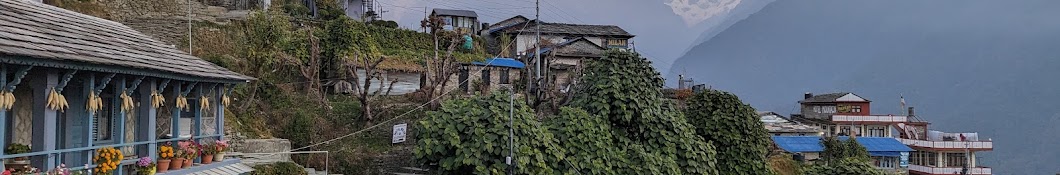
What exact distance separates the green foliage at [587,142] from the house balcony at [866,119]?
32.9 m

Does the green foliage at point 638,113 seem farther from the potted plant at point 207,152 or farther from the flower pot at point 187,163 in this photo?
the flower pot at point 187,163

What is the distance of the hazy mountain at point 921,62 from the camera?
104 metres

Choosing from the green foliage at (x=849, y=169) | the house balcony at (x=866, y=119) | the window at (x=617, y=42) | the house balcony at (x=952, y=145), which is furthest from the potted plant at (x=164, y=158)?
the house balcony at (x=952, y=145)

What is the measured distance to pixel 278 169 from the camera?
13.2 meters

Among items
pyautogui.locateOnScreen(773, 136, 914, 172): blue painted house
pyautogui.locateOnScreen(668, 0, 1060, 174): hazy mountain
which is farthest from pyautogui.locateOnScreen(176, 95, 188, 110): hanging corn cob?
pyautogui.locateOnScreen(668, 0, 1060, 174): hazy mountain

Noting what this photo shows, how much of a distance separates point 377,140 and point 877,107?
114m

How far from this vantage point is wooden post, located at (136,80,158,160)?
1038cm

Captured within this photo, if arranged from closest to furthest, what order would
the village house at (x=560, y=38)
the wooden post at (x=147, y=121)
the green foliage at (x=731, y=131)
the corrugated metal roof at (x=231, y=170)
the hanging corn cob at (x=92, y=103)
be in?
the hanging corn cob at (x=92, y=103) < the wooden post at (x=147, y=121) < the corrugated metal roof at (x=231, y=170) < the green foliage at (x=731, y=131) < the village house at (x=560, y=38)

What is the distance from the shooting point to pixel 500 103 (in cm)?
1365

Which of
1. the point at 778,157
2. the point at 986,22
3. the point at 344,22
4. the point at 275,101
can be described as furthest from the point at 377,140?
the point at 986,22

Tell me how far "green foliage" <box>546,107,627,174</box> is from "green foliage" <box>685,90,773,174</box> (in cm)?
321

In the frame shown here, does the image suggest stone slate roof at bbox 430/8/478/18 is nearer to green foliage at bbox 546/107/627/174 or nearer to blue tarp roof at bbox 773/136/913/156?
blue tarp roof at bbox 773/136/913/156

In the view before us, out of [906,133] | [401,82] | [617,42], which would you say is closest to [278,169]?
[401,82]

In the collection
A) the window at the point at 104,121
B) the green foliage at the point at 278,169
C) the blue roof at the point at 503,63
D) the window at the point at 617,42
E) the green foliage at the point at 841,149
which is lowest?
the green foliage at the point at 841,149
